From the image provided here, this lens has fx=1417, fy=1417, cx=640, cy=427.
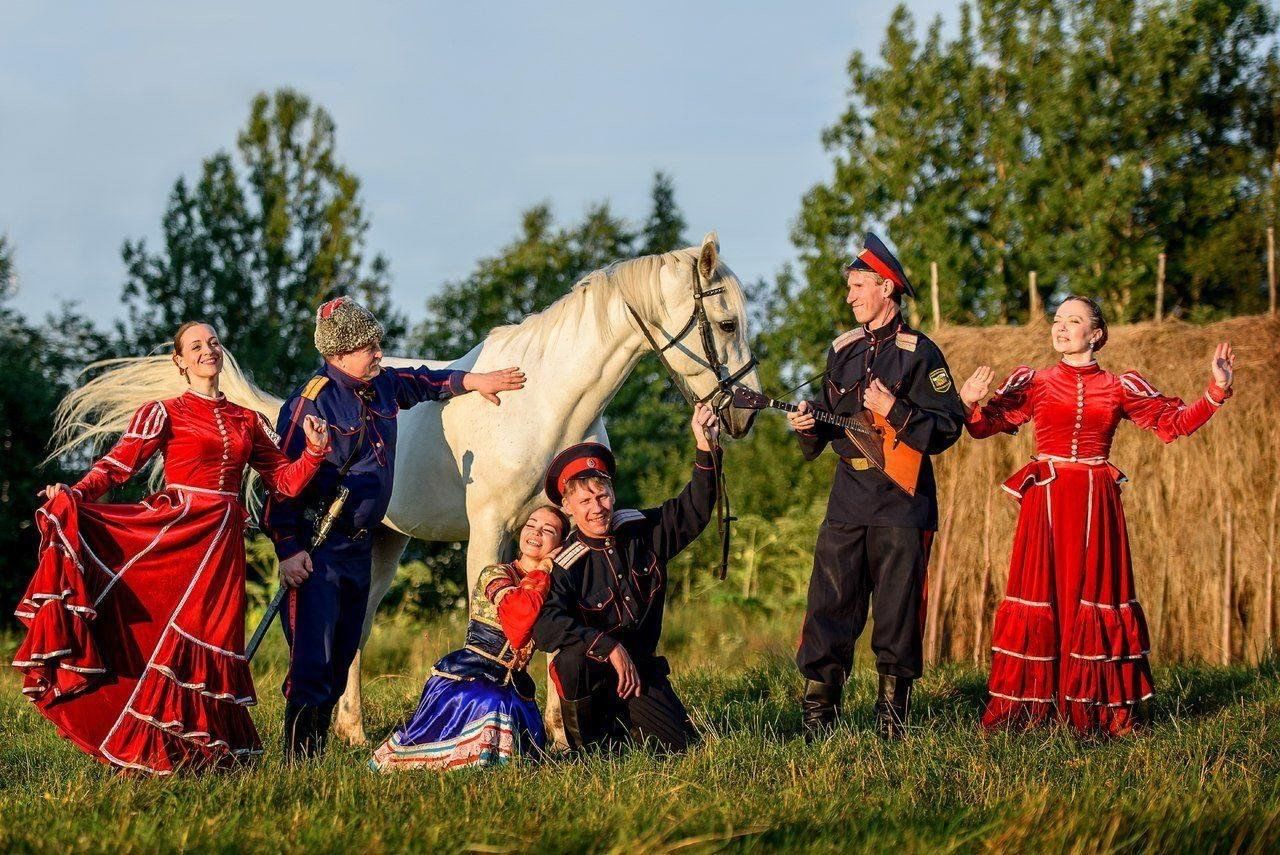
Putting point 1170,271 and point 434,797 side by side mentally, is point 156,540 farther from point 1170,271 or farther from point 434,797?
point 1170,271

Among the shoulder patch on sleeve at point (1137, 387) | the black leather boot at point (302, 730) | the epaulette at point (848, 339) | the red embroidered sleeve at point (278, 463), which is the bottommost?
the black leather boot at point (302, 730)

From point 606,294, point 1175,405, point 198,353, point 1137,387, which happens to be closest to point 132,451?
point 198,353

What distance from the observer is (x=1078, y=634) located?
20.2 ft

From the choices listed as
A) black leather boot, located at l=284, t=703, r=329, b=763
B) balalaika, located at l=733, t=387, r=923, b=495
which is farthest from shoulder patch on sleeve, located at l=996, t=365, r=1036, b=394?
black leather boot, located at l=284, t=703, r=329, b=763

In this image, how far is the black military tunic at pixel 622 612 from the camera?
17.5 feet

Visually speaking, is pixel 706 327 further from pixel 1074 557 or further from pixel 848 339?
pixel 1074 557

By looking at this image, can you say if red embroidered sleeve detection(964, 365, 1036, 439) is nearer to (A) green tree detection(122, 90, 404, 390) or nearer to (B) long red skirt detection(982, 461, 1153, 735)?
(B) long red skirt detection(982, 461, 1153, 735)

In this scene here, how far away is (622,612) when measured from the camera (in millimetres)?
5457

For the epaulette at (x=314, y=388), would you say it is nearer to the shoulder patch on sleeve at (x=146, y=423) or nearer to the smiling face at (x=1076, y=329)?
the shoulder patch on sleeve at (x=146, y=423)

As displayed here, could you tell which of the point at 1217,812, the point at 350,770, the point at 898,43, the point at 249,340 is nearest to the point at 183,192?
the point at 249,340

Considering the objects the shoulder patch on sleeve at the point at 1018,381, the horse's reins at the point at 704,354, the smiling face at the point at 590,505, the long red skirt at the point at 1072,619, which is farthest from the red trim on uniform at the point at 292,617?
the shoulder patch on sleeve at the point at 1018,381

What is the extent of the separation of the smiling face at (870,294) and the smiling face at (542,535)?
60.7 inches

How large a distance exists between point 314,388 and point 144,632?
1180mm

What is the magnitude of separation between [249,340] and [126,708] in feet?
37.3
